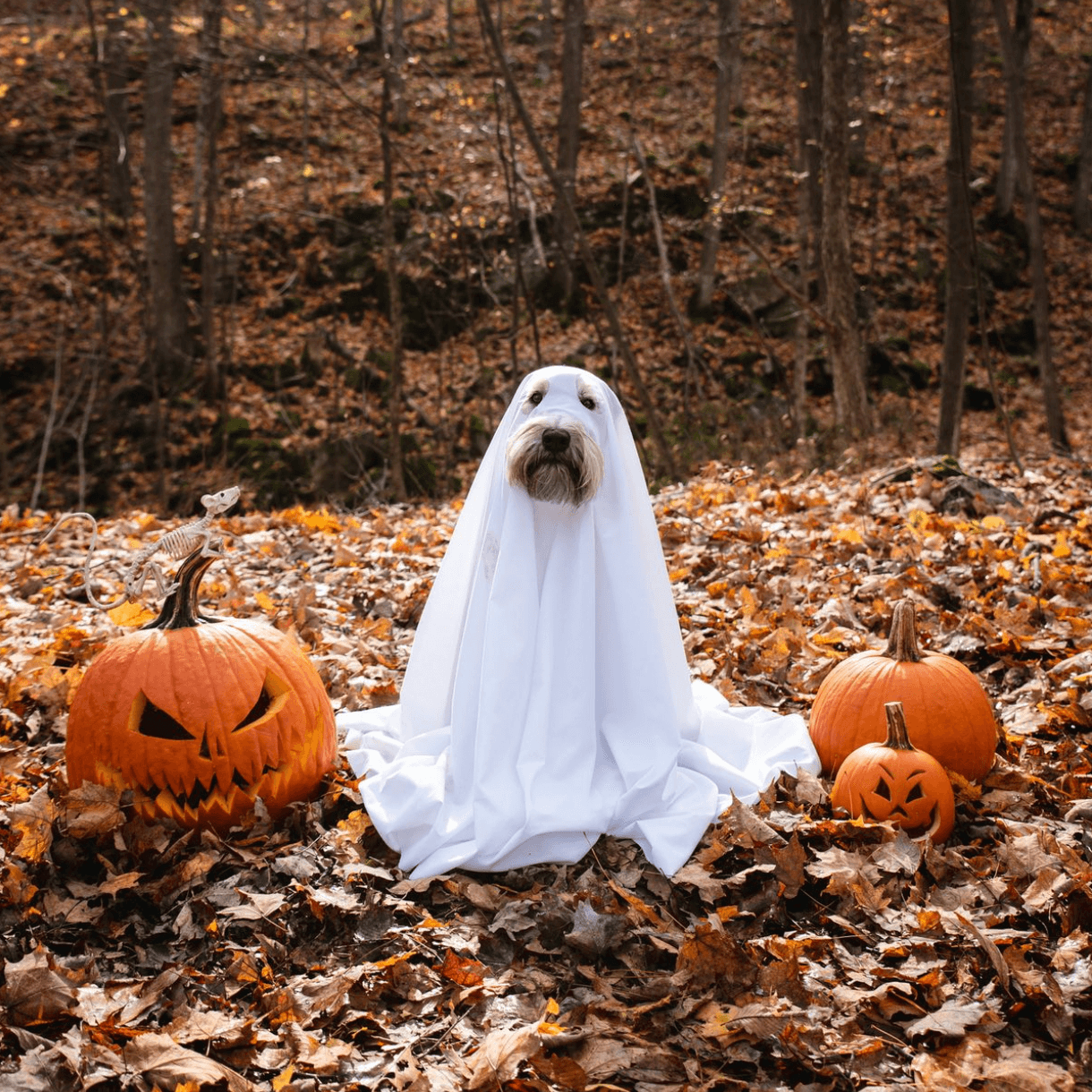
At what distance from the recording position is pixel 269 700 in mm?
3666

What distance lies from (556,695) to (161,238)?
14601 mm

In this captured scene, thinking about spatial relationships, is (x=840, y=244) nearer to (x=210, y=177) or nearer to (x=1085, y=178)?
(x=210, y=177)

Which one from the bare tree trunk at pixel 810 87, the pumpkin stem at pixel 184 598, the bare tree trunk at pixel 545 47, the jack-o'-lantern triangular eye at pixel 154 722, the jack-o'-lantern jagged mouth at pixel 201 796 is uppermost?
the bare tree trunk at pixel 545 47

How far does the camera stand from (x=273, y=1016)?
2584 millimetres

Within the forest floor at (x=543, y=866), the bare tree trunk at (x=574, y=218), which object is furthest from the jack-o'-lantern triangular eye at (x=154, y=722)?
the bare tree trunk at (x=574, y=218)

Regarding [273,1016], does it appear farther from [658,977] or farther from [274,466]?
[274,466]

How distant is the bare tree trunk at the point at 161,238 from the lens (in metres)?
15.0

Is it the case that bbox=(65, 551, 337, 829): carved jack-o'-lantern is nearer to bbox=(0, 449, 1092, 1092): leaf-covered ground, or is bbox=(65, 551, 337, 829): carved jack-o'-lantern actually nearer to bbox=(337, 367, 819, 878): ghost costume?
bbox=(0, 449, 1092, 1092): leaf-covered ground

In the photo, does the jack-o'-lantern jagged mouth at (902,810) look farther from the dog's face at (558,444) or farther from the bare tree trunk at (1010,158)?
the bare tree trunk at (1010,158)

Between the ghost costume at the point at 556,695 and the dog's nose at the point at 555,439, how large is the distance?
0.11 meters

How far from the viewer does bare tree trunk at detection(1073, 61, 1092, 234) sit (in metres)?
22.0

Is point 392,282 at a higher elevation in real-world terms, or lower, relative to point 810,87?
lower

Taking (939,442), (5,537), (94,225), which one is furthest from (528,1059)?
(94,225)

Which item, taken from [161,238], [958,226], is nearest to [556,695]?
[958,226]
